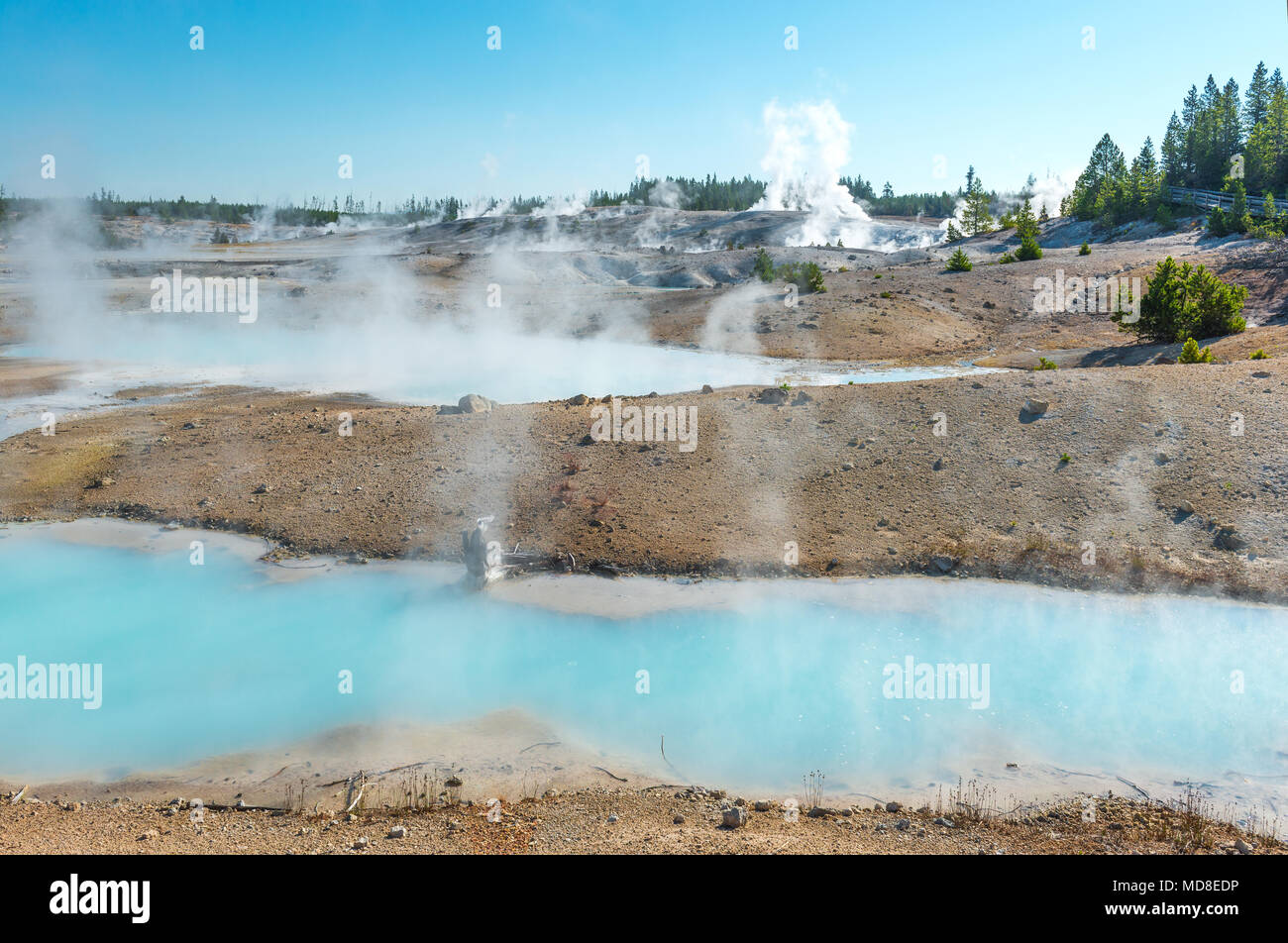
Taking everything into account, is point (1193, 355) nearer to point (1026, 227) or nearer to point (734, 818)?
point (734, 818)

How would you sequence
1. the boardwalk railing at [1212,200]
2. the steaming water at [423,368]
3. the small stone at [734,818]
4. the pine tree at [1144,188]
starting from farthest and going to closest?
the pine tree at [1144,188] → the boardwalk railing at [1212,200] → the steaming water at [423,368] → the small stone at [734,818]

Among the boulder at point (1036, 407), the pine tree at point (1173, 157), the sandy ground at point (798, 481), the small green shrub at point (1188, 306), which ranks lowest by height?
the sandy ground at point (798, 481)

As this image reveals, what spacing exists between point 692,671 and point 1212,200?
57.2 meters

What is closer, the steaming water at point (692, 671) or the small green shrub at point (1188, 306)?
the steaming water at point (692, 671)

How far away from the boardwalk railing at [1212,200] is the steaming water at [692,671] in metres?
44.9

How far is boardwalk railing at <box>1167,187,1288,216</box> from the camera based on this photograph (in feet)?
152

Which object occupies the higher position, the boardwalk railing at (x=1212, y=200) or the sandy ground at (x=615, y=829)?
the boardwalk railing at (x=1212, y=200)

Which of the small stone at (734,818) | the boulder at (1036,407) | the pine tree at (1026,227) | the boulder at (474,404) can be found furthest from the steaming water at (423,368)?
the pine tree at (1026,227)

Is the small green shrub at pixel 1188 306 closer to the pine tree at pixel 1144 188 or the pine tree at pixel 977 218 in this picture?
the pine tree at pixel 1144 188

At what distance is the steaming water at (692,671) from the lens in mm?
8477

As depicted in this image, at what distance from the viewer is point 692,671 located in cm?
1025

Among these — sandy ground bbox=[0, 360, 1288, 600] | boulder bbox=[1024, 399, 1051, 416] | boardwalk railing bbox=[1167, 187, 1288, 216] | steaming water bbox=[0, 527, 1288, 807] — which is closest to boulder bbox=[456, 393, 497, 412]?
sandy ground bbox=[0, 360, 1288, 600]

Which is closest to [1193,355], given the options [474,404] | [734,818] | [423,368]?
[474,404]
